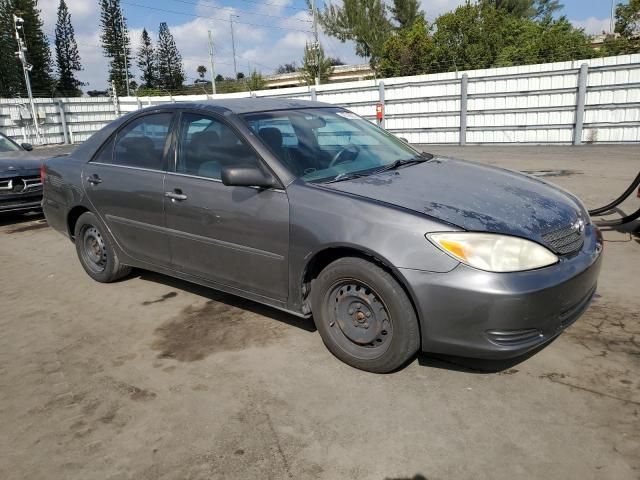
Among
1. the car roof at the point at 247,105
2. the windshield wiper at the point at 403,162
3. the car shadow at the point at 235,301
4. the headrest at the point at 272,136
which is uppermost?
the car roof at the point at 247,105

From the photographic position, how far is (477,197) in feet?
10.1

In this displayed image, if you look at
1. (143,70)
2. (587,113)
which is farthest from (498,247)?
(143,70)

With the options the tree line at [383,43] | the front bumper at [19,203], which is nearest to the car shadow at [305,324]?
the front bumper at [19,203]

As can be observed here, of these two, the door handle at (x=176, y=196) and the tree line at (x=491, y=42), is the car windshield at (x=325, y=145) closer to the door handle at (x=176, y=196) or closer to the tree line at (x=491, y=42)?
the door handle at (x=176, y=196)

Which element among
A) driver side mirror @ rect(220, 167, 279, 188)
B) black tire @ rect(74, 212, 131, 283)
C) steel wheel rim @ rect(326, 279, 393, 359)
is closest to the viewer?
steel wheel rim @ rect(326, 279, 393, 359)

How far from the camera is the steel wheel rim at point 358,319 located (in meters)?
2.95

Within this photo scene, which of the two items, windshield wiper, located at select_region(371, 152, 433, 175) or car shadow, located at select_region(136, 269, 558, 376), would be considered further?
windshield wiper, located at select_region(371, 152, 433, 175)

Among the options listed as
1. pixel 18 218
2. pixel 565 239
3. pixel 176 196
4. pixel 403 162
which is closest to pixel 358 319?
pixel 565 239

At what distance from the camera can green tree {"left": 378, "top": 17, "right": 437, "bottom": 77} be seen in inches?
1574

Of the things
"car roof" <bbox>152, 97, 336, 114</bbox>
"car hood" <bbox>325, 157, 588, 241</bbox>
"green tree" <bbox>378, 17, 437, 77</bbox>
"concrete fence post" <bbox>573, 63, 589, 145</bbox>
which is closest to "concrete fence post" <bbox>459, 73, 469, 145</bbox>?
"concrete fence post" <bbox>573, 63, 589, 145</bbox>

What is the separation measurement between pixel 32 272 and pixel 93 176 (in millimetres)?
1693

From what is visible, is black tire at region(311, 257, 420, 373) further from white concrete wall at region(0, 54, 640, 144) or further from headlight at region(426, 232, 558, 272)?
white concrete wall at region(0, 54, 640, 144)

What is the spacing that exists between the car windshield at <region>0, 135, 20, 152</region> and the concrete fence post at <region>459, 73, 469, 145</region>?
1344 cm

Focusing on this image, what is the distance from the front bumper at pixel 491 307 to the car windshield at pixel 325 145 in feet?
3.52
